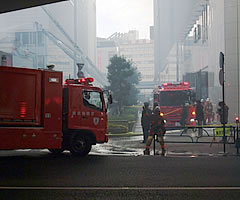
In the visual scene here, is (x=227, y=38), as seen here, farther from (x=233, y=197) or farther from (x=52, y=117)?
(x=233, y=197)

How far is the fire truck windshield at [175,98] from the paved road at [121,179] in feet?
48.2

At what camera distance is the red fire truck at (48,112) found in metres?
10.8

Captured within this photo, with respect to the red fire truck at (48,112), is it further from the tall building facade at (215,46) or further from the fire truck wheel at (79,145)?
the tall building facade at (215,46)

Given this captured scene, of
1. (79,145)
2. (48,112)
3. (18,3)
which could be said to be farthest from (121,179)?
(18,3)

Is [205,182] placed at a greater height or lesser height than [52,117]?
lesser

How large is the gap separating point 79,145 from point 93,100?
159 centimetres

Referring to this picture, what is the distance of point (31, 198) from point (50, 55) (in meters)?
62.8

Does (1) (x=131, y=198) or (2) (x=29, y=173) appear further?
(2) (x=29, y=173)

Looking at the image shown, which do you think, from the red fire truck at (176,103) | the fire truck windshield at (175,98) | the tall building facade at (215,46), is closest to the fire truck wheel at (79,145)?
the red fire truck at (176,103)

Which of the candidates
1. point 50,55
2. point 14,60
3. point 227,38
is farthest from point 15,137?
point 50,55

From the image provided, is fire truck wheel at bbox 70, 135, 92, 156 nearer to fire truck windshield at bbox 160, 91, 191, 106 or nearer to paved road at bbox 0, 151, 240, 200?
paved road at bbox 0, 151, 240, 200

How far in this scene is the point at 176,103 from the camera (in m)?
25.0

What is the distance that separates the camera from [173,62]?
270ft

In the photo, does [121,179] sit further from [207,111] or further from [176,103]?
[207,111]
